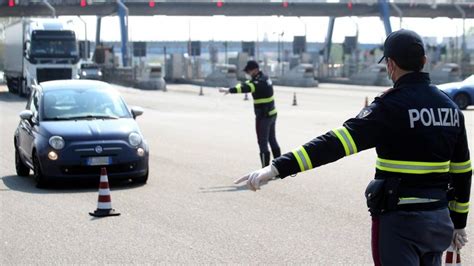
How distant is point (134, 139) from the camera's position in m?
13.8

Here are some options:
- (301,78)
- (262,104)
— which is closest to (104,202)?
(262,104)

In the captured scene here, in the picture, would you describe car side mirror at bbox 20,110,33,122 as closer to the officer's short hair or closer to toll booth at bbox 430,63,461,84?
the officer's short hair

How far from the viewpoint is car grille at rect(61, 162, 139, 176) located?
43.7 feet

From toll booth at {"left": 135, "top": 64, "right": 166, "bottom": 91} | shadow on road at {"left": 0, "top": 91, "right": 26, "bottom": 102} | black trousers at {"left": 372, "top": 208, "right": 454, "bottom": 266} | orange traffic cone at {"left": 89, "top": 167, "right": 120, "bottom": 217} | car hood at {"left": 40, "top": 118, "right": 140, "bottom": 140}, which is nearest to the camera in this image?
black trousers at {"left": 372, "top": 208, "right": 454, "bottom": 266}

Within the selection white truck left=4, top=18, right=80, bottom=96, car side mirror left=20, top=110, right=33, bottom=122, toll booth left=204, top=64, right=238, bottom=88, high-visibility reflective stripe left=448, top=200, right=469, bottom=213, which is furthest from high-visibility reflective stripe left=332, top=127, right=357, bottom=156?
toll booth left=204, top=64, right=238, bottom=88

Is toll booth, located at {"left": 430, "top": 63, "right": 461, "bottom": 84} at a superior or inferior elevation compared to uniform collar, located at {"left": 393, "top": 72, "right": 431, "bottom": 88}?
inferior

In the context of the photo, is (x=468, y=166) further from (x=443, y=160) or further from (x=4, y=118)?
(x=4, y=118)

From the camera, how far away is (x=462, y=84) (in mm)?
32312

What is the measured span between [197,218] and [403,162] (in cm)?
619

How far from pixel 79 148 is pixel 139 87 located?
4737 centimetres

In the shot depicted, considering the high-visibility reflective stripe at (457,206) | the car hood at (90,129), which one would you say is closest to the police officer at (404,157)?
the high-visibility reflective stripe at (457,206)

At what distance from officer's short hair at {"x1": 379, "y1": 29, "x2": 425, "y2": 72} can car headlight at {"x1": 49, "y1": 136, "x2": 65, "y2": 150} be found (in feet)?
30.7

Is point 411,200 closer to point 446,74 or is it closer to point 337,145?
point 337,145

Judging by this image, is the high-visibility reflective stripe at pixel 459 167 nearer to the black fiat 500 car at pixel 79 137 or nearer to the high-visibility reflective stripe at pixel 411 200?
the high-visibility reflective stripe at pixel 411 200
